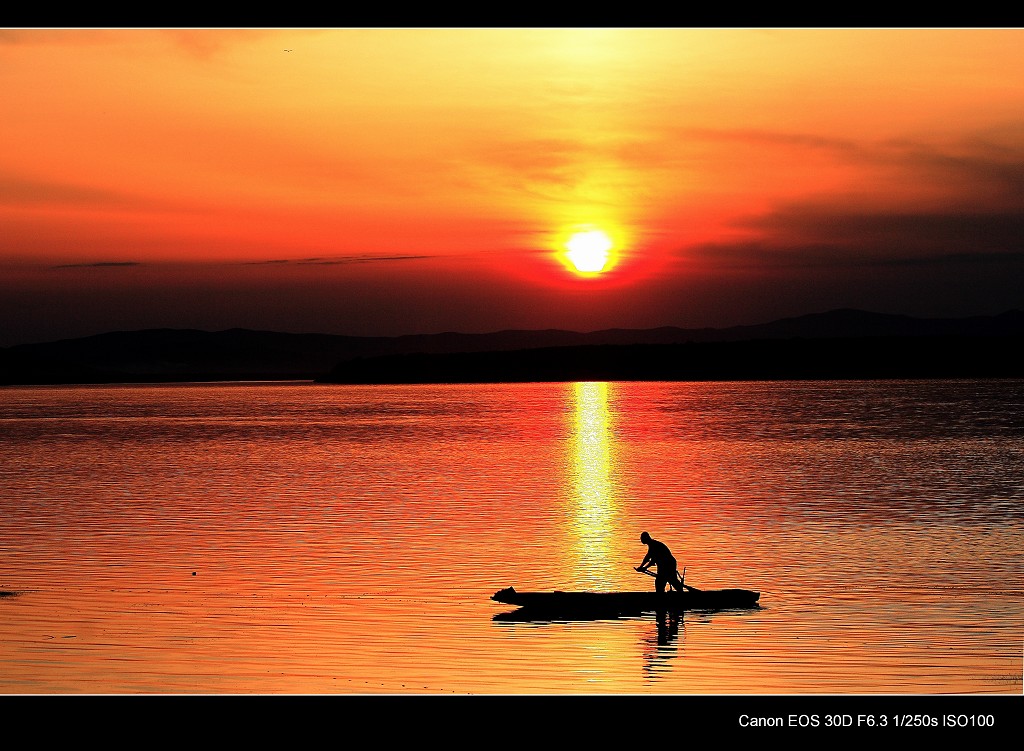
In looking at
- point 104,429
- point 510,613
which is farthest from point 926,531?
point 104,429

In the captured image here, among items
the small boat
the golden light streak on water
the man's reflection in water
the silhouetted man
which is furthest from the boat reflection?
the golden light streak on water

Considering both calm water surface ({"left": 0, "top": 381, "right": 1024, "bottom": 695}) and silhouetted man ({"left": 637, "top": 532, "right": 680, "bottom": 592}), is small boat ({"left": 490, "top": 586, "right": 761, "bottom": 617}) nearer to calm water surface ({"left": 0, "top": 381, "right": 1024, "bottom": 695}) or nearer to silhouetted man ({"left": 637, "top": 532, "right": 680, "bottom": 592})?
silhouetted man ({"left": 637, "top": 532, "right": 680, "bottom": 592})

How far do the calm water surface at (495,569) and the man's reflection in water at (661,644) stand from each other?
0.07 metres

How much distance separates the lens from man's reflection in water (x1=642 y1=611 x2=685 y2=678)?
60.2 feet

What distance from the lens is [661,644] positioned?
19.9 metres

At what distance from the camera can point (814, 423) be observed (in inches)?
4072

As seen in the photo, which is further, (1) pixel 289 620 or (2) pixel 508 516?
(2) pixel 508 516

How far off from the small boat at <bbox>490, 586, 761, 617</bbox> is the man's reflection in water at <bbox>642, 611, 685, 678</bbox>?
342 mm

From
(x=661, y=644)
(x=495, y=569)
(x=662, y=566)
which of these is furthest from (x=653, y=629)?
(x=495, y=569)
